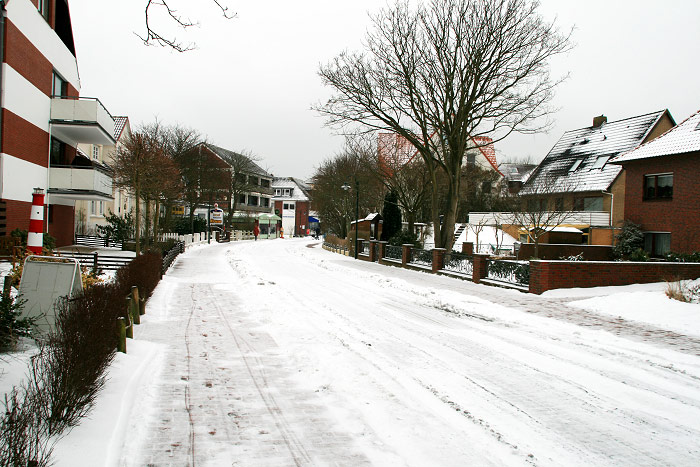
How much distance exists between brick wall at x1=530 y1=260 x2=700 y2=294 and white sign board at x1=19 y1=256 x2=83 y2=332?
1234 centimetres

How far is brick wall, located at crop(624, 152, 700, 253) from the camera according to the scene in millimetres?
21953

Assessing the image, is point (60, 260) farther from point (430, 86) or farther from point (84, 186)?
point (430, 86)

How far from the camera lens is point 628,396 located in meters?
5.70

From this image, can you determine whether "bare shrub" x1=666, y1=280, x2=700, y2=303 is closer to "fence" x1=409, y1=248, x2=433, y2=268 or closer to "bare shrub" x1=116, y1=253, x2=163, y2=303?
"fence" x1=409, y1=248, x2=433, y2=268

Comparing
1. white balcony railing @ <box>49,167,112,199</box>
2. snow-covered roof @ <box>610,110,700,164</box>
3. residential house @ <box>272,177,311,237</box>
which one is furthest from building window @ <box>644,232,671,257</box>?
residential house @ <box>272,177,311,237</box>

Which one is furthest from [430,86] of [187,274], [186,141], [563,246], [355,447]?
[186,141]

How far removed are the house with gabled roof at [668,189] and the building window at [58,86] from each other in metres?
27.6

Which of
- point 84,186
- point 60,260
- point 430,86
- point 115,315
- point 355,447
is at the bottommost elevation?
point 355,447

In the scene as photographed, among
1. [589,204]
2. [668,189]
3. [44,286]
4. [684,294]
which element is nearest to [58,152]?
[44,286]

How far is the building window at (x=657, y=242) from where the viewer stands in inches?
933

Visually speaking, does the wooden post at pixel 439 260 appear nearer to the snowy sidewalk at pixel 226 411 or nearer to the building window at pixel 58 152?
the snowy sidewalk at pixel 226 411

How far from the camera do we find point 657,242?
24.1 metres

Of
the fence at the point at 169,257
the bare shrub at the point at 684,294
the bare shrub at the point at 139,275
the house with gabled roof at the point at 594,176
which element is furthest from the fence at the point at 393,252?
the bare shrub at the point at 139,275

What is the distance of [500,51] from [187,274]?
1587cm
